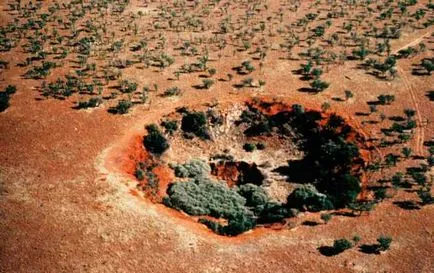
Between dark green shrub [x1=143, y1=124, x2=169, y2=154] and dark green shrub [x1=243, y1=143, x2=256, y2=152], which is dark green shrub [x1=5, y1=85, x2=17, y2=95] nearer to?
dark green shrub [x1=143, y1=124, x2=169, y2=154]

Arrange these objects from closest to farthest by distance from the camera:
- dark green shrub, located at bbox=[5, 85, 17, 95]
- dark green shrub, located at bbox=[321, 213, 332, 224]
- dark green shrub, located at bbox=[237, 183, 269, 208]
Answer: dark green shrub, located at bbox=[321, 213, 332, 224], dark green shrub, located at bbox=[237, 183, 269, 208], dark green shrub, located at bbox=[5, 85, 17, 95]

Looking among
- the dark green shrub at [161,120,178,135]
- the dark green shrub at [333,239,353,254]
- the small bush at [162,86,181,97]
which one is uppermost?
the small bush at [162,86,181,97]

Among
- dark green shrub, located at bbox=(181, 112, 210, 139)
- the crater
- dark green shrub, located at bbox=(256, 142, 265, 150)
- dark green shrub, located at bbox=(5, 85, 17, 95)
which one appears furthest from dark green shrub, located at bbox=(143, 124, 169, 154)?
dark green shrub, located at bbox=(5, 85, 17, 95)

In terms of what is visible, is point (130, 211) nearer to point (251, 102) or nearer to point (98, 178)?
point (98, 178)

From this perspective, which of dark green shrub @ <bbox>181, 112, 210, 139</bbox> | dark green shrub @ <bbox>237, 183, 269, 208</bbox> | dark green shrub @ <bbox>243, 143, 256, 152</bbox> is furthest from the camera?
dark green shrub @ <bbox>243, 143, 256, 152</bbox>

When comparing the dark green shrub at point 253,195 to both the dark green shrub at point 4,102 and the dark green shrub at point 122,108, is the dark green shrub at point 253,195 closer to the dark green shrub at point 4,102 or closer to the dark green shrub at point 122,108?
the dark green shrub at point 122,108

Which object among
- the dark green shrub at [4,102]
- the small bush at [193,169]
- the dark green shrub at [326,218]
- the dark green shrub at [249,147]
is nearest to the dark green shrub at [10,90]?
the dark green shrub at [4,102]

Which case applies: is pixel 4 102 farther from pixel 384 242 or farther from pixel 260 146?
pixel 384 242

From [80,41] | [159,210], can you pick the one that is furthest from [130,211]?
[80,41]

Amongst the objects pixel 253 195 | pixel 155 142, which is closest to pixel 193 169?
pixel 155 142
